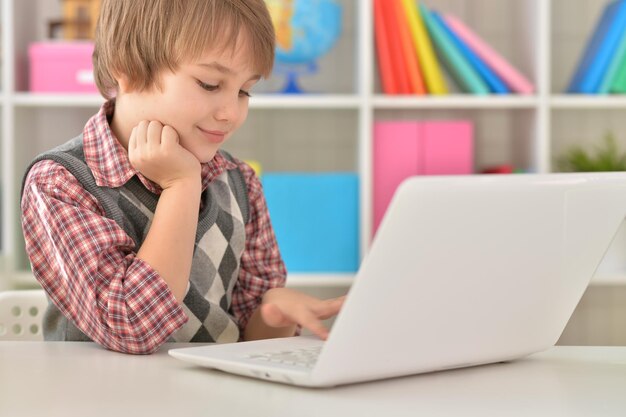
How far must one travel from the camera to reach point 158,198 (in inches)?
48.4

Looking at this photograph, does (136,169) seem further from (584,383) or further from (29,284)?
(29,284)

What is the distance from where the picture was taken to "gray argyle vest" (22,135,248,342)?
1.17 metres

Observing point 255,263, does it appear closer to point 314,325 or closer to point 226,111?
point 226,111

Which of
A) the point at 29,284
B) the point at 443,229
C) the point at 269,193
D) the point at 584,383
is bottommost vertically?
the point at 29,284

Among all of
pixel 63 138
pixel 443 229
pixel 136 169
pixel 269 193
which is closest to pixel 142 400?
pixel 443 229

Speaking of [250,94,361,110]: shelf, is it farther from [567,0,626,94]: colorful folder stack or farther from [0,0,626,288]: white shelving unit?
[567,0,626,94]: colorful folder stack

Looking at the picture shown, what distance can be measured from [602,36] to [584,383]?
86.8 inches

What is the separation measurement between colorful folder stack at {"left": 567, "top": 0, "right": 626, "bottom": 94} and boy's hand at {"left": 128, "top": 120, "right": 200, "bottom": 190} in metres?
1.90

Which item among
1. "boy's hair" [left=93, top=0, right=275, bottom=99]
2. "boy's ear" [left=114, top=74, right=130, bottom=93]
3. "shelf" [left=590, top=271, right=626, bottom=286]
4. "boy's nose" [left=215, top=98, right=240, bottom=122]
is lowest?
"shelf" [left=590, top=271, right=626, bottom=286]

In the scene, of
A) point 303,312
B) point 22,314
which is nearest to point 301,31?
point 22,314

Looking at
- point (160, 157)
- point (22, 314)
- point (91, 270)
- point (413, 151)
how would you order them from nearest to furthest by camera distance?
point (91, 270)
point (160, 157)
point (22, 314)
point (413, 151)

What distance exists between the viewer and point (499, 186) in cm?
71

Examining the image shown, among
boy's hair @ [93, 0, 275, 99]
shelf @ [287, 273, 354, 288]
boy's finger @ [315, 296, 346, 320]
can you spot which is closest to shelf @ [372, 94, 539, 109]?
shelf @ [287, 273, 354, 288]

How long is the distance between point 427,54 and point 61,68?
1.05 m
